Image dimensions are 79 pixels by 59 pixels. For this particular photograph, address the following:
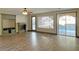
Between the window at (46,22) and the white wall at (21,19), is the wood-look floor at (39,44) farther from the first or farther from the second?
the white wall at (21,19)

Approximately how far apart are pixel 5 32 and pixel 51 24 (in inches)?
146

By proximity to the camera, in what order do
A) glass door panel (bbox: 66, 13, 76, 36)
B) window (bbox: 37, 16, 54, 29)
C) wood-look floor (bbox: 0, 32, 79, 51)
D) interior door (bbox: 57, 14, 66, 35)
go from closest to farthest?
wood-look floor (bbox: 0, 32, 79, 51) < glass door panel (bbox: 66, 13, 76, 36) < interior door (bbox: 57, 14, 66, 35) < window (bbox: 37, 16, 54, 29)

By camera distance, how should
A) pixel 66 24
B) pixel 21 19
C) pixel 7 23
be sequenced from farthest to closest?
pixel 21 19 < pixel 66 24 < pixel 7 23

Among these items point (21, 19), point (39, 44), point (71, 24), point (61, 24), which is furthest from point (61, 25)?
point (39, 44)

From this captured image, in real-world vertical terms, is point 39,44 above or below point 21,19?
below

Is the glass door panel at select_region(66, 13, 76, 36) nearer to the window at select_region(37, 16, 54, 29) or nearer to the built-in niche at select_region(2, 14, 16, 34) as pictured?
the window at select_region(37, 16, 54, 29)

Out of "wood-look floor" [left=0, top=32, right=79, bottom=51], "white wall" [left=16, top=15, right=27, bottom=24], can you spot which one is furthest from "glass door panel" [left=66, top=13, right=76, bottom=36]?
"white wall" [left=16, top=15, right=27, bottom=24]

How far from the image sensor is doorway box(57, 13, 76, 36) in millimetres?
7995

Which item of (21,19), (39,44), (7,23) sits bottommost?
(39,44)

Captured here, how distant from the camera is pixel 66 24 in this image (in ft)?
28.2

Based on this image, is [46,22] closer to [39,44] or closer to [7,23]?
[7,23]

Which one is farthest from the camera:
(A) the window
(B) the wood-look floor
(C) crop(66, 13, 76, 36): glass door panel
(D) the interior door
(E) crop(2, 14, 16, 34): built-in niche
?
(A) the window
